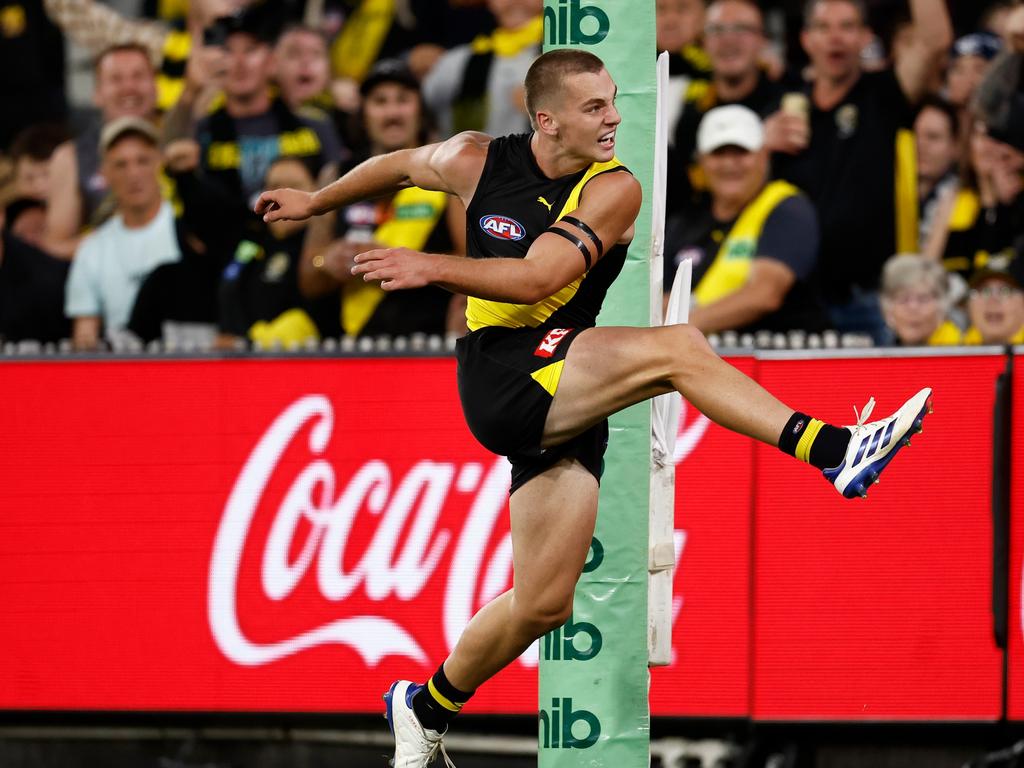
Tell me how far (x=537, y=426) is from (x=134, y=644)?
133 inches

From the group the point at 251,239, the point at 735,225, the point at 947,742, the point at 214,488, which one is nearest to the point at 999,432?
the point at 947,742

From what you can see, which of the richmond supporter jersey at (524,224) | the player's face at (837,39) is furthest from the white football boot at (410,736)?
the player's face at (837,39)

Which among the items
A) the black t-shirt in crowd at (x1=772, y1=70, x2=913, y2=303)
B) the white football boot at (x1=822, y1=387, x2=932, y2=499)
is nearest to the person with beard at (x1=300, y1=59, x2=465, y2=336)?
the black t-shirt in crowd at (x1=772, y1=70, x2=913, y2=303)

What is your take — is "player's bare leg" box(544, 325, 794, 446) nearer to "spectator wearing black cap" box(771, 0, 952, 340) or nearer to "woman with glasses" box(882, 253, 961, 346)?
"woman with glasses" box(882, 253, 961, 346)

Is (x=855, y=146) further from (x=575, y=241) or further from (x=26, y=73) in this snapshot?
(x=26, y=73)

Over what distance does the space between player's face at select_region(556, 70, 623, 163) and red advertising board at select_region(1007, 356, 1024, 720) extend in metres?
3.00

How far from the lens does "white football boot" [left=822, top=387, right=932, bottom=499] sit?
18.5ft

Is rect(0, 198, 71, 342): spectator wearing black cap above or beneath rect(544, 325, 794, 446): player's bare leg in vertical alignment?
above

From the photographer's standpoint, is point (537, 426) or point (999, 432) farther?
point (999, 432)

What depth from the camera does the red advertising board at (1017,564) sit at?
7934 millimetres

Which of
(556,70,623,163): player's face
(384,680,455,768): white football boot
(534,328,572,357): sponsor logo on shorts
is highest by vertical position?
(556,70,623,163): player's face

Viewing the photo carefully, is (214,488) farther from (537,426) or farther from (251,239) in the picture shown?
(537,426)

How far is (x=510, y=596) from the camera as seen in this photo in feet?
20.8

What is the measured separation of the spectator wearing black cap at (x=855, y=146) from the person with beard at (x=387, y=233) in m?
2.00
